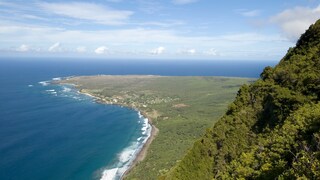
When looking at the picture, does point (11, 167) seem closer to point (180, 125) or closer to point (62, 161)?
point (62, 161)

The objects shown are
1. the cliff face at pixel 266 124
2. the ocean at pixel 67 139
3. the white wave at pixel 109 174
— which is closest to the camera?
the cliff face at pixel 266 124

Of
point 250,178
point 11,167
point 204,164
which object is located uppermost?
point 250,178

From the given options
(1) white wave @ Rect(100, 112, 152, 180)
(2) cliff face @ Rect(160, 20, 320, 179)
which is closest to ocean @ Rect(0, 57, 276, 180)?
(1) white wave @ Rect(100, 112, 152, 180)

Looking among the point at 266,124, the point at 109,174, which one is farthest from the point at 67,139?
the point at 266,124

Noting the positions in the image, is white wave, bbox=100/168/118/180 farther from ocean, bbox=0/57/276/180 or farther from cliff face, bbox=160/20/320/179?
cliff face, bbox=160/20/320/179

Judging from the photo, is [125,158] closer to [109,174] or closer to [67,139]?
[109,174]

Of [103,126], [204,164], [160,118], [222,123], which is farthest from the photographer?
[160,118]

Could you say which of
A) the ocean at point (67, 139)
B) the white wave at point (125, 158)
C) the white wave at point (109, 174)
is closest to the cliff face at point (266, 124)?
the white wave at point (109, 174)

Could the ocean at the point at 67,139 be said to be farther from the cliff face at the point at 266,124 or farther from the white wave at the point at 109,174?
the cliff face at the point at 266,124

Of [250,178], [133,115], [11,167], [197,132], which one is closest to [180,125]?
[197,132]
